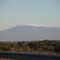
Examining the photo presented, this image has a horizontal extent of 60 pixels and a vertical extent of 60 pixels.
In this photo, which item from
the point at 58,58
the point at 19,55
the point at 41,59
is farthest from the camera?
the point at 19,55

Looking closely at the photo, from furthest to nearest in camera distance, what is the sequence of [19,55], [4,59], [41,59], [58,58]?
1. [4,59]
2. [19,55]
3. [41,59]
4. [58,58]

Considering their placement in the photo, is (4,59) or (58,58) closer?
(58,58)

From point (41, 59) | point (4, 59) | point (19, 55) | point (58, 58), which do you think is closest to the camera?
point (58, 58)

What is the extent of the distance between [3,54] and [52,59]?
2807 millimetres

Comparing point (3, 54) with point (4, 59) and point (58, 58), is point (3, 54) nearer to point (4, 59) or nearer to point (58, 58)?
point (4, 59)

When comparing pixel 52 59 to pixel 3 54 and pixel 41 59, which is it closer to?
pixel 41 59

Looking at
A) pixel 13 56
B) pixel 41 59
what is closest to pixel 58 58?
pixel 41 59

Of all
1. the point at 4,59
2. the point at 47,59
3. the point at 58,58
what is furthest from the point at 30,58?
the point at 4,59

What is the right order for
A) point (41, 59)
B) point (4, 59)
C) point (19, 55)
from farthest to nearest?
point (4, 59)
point (19, 55)
point (41, 59)

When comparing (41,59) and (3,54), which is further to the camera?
(3,54)

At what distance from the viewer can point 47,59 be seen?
30.3ft

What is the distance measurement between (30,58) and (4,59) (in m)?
2.40

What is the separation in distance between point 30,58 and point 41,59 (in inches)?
22.6

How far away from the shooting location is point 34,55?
9555 mm
